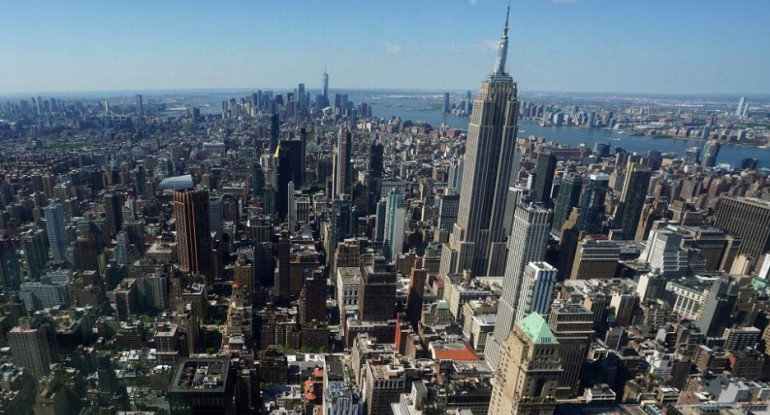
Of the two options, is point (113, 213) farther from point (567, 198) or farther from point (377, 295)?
point (567, 198)

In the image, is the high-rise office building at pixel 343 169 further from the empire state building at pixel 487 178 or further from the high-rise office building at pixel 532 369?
the high-rise office building at pixel 532 369

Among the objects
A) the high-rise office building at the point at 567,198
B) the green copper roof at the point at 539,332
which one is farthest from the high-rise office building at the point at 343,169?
the green copper roof at the point at 539,332

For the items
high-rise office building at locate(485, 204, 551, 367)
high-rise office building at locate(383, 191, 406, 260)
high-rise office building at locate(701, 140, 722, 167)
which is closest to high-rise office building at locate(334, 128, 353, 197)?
high-rise office building at locate(383, 191, 406, 260)

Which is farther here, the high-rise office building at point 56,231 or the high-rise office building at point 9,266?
the high-rise office building at point 56,231

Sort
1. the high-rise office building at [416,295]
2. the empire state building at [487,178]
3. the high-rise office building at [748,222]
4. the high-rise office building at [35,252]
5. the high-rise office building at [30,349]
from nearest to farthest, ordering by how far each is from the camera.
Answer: the high-rise office building at [30,349]
the high-rise office building at [35,252]
the high-rise office building at [416,295]
the empire state building at [487,178]
the high-rise office building at [748,222]

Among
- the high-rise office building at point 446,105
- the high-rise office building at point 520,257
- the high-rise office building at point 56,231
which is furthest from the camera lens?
the high-rise office building at point 446,105

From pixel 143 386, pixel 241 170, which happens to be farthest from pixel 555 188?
pixel 143 386

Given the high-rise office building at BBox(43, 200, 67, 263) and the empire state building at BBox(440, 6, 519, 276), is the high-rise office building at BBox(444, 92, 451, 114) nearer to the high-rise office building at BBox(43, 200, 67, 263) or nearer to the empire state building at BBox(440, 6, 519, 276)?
the empire state building at BBox(440, 6, 519, 276)

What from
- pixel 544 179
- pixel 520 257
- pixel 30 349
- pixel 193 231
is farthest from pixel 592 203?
pixel 30 349

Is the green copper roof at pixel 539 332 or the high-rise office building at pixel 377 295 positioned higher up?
the green copper roof at pixel 539 332
